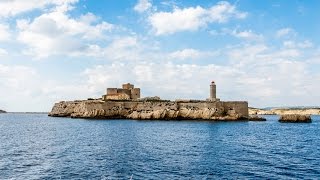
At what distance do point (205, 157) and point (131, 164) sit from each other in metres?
6.23

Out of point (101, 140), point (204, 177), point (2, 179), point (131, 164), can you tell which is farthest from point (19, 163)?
point (101, 140)

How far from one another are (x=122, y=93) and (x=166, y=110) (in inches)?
848

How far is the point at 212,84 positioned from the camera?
83375 mm

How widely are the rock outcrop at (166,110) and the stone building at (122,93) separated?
7.74 meters

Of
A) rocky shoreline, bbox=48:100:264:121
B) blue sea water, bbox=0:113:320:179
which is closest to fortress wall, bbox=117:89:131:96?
rocky shoreline, bbox=48:100:264:121

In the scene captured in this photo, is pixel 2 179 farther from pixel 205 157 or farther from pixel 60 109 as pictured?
pixel 60 109

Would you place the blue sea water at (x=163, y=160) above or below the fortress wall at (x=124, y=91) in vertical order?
below

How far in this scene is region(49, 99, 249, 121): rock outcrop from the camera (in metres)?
79.4

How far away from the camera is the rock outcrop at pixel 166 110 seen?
79375 mm

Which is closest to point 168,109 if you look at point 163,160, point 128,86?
point 128,86

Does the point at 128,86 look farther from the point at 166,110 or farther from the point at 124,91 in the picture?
the point at 166,110

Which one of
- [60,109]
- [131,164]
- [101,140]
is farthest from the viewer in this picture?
[60,109]

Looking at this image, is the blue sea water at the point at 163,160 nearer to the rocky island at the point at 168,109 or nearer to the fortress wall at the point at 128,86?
the rocky island at the point at 168,109

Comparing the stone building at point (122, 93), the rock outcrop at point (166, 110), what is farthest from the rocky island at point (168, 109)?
the stone building at point (122, 93)
